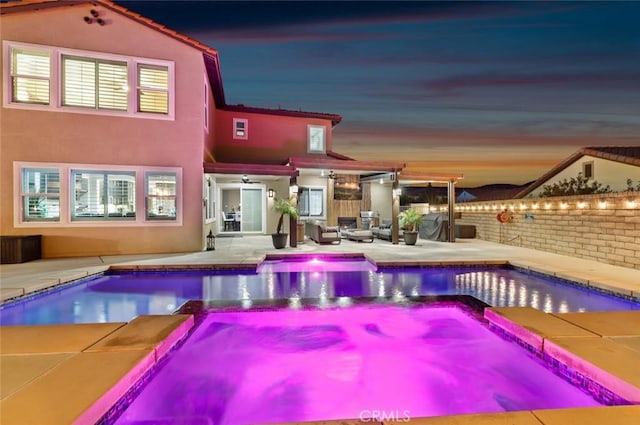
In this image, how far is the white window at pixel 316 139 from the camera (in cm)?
1580

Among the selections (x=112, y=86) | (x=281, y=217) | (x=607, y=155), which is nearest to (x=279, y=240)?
(x=281, y=217)

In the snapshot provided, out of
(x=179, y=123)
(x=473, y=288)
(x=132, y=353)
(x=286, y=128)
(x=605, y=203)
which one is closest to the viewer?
(x=132, y=353)

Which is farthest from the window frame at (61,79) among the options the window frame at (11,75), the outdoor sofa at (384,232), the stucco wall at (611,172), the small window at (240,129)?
the stucco wall at (611,172)

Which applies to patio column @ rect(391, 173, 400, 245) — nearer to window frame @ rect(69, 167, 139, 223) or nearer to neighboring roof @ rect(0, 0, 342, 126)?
neighboring roof @ rect(0, 0, 342, 126)

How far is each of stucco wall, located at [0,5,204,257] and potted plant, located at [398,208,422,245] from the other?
7110 millimetres

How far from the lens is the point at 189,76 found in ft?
33.0

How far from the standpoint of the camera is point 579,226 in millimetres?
9219

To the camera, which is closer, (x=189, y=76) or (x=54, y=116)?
(x=54, y=116)

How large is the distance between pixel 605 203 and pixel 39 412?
11.2 m

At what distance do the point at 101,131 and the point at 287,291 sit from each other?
24.0ft

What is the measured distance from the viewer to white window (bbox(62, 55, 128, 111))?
30.0 ft

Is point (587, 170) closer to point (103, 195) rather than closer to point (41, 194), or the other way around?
point (103, 195)

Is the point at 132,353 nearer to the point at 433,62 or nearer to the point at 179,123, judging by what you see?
the point at 179,123

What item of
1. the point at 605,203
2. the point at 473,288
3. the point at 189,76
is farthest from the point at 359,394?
the point at 189,76
